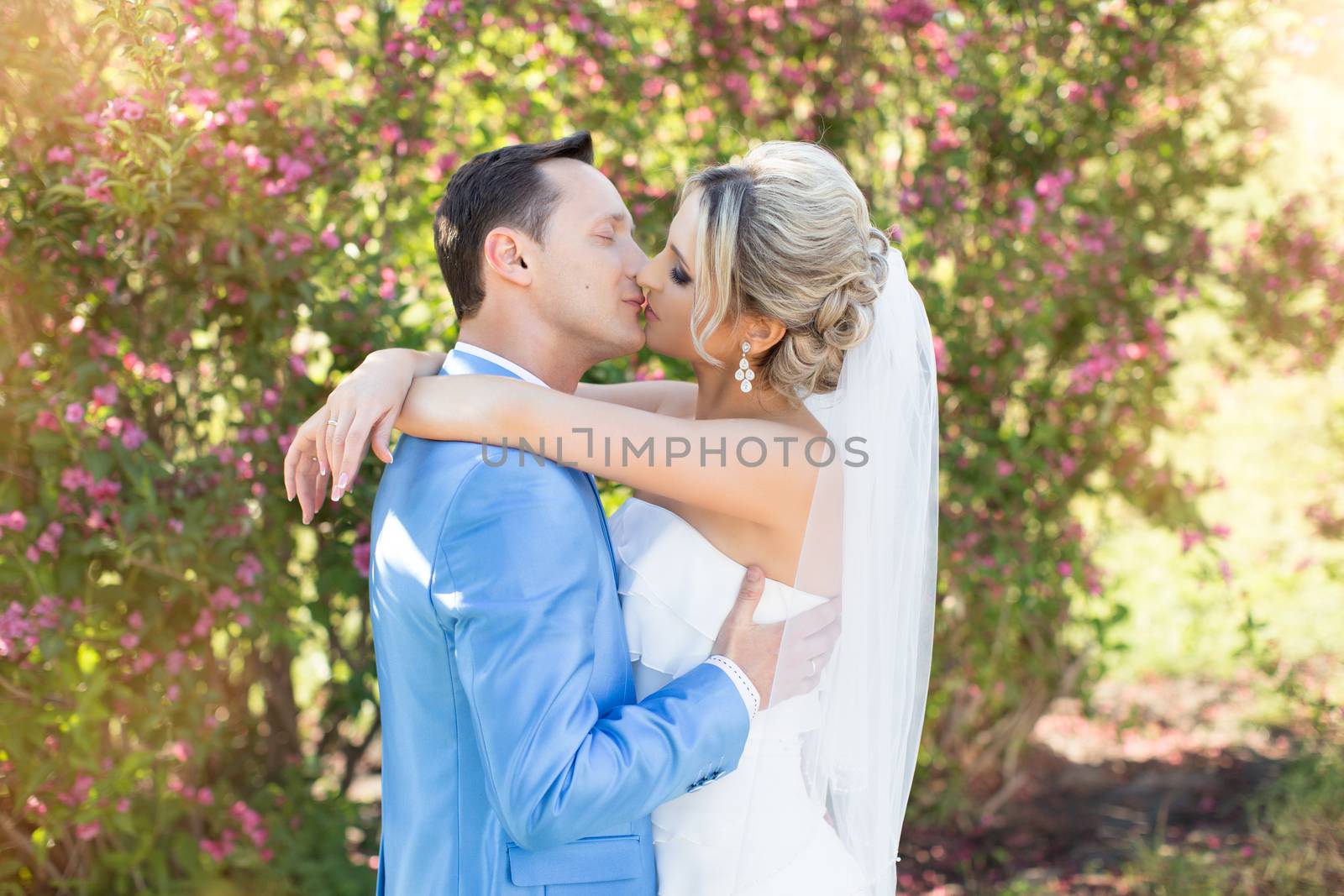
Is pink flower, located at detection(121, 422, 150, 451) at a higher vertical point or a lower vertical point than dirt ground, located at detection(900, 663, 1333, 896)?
higher

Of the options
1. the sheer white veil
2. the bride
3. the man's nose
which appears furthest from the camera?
the man's nose

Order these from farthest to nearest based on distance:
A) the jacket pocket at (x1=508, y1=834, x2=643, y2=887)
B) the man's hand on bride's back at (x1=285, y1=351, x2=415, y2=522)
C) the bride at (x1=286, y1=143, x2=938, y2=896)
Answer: the bride at (x1=286, y1=143, x2=938, y2=896) → the man's hand on bride's back at (x1=285, y1=351, x2=415, y2=522) → the jacket pocket at (x1=508, y1=834, x2=643, y2=887)

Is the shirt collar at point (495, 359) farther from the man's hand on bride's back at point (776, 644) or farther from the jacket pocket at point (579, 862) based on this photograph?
the jacket pocket at point (579, 862)

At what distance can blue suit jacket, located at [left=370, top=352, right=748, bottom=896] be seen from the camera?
1.72m

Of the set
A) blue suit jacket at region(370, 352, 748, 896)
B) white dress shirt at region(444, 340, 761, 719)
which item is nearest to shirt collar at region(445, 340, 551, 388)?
white dress shirt at region(444, 340, 761, 719)

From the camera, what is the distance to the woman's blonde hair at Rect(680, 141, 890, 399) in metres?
2.37

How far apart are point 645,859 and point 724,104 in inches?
130

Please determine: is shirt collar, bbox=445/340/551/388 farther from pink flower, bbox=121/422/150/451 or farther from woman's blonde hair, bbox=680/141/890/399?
pink flower, bbox=121/422/150/451

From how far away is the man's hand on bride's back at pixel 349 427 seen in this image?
6.61 ft

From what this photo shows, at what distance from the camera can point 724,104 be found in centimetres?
445

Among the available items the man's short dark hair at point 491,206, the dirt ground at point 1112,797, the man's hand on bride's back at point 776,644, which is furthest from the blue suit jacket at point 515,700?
the dirt ground at point 1112,797

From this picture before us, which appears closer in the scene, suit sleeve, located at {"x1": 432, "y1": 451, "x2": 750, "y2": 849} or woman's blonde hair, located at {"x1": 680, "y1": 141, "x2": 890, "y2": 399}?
suit sleeve, located at {"x1": 432, "y1": 451, "x2": 750, "y2": 849}

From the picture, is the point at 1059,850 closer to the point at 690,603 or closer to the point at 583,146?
the point at 690,603

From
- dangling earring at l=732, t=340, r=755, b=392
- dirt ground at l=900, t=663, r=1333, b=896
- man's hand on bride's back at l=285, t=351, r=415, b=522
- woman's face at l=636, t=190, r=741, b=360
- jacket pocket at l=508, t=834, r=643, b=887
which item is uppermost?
woman's face at l=636, t=190, r=741, b=360
